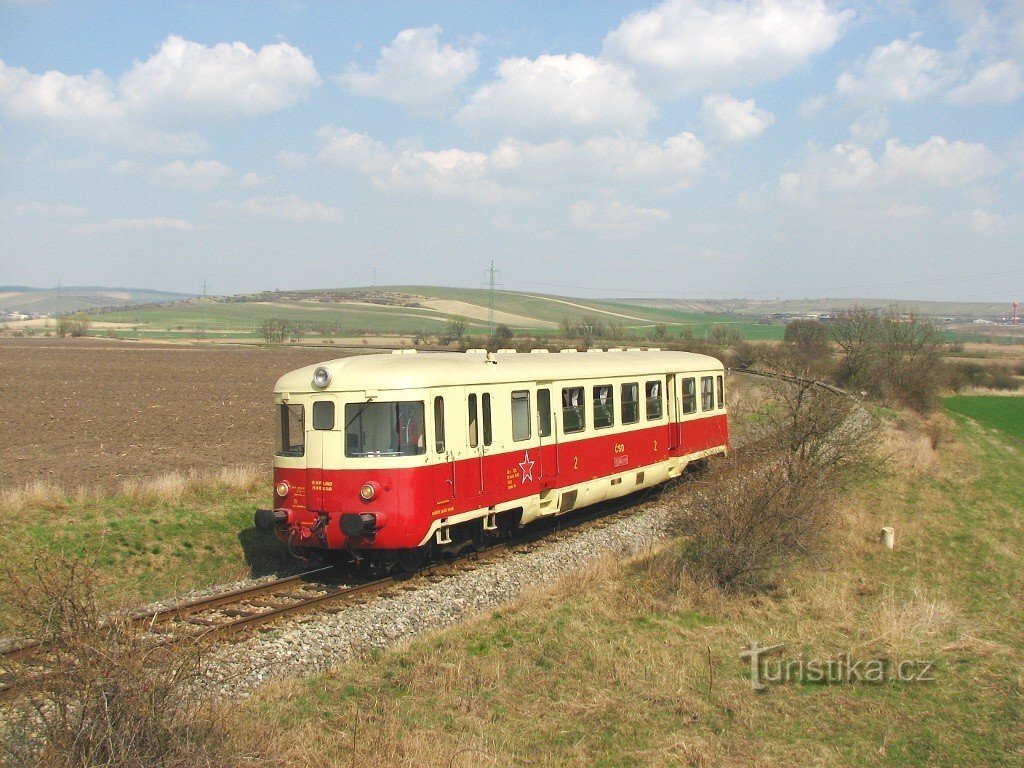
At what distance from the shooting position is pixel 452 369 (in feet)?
39.9

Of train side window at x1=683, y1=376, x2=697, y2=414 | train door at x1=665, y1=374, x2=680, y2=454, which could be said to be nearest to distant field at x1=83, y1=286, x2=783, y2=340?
train side window at x1=683, y1=376, x2=697, y2=414

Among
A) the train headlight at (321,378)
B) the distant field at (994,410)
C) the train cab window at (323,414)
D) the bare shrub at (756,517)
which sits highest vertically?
the train headlight at (321,378)

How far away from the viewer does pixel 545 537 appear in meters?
14.9

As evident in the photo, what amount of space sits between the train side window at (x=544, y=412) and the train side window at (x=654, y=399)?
3.57 meters

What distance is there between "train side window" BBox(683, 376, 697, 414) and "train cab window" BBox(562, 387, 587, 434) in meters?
4.31

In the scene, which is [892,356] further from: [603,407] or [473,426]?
[473,426]

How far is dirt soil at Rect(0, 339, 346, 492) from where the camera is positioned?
18891 millimetres

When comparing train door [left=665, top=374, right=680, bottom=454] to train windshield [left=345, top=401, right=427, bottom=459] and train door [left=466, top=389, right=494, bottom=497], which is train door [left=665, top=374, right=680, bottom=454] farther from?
train windshield [left=345, top=401, right=427, bottom=459]

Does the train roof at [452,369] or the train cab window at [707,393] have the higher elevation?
the train roof at [452,369]

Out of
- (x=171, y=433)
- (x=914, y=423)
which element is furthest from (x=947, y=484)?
(x=171, y=433)

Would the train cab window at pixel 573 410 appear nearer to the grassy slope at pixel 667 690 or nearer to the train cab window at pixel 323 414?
the grassy slope at pixel 667 690

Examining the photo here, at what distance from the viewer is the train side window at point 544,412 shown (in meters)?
13.8

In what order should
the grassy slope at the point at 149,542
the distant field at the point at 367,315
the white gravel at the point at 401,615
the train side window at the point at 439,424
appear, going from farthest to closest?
the distant field at the point at 367,315, the grassy slope at the point at 149,542, the train side window at the point at 439,424, the white gravel at the point at 401,615

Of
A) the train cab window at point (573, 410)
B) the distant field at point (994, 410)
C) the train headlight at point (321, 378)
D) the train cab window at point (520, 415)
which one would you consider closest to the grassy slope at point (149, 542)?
the train headlight at point (321, 378)
